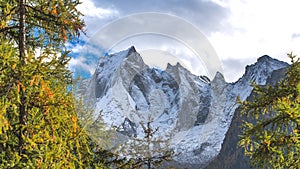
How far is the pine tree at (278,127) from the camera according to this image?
28.7 ft

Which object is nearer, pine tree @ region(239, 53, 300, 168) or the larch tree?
the larch tree

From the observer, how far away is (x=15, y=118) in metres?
6.65

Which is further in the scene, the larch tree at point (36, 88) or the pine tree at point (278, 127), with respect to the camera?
the pine tree at point (278, 127)

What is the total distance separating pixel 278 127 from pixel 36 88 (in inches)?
236

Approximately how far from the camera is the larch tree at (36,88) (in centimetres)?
591

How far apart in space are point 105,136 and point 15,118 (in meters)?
11.3

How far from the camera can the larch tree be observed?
19.4 ft

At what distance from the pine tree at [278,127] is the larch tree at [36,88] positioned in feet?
14.8

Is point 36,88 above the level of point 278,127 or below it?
below

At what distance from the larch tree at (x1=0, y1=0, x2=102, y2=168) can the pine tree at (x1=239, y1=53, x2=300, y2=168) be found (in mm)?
4513

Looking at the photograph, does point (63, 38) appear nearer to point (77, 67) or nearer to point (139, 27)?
point (77, 67)

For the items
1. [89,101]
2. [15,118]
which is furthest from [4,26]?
[89,101]

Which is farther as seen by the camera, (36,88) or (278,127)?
(278,127)

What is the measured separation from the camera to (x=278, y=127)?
9.33m
